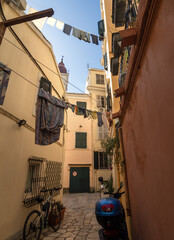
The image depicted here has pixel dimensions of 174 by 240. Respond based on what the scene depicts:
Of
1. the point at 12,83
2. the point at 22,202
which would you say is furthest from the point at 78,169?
the point at 12,83

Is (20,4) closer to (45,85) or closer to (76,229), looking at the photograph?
(45,85)

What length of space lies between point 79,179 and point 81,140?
3971 millimetres

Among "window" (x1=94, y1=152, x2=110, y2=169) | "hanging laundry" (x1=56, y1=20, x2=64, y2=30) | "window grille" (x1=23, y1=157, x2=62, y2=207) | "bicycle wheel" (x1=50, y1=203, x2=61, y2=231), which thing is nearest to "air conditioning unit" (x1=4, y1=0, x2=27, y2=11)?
"hanging laundry" (x1=56, y1=20, x2=64, y2=30)

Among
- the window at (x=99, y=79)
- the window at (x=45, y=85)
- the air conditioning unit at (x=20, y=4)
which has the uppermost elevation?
the window at (x=99, y=79)

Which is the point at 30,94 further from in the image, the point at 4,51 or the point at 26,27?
the point at 26,27

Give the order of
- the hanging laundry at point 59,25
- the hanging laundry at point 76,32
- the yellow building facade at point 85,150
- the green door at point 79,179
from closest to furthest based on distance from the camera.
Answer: the hanging laundry at point 59,25 → the hanging laundry at point 76,32 → the green door at point 79,179 → the yellow building facade at point 85,150

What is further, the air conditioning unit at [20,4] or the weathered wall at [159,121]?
the air conditioning unit at [20,4]

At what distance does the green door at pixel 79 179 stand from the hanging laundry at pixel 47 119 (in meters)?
10.1

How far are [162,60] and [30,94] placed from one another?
204 inches

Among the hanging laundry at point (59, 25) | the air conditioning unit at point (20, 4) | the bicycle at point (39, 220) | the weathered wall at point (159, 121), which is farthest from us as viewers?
the hanging laundry at point (59, 25)

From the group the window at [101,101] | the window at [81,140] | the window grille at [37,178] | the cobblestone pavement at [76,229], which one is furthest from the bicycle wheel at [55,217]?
the window at [101,101]

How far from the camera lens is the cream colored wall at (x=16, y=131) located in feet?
13.0

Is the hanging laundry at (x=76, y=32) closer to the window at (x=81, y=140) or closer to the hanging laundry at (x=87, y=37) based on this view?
the hanging laundry at (x=87, y=37)

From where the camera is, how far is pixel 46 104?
212 inches
